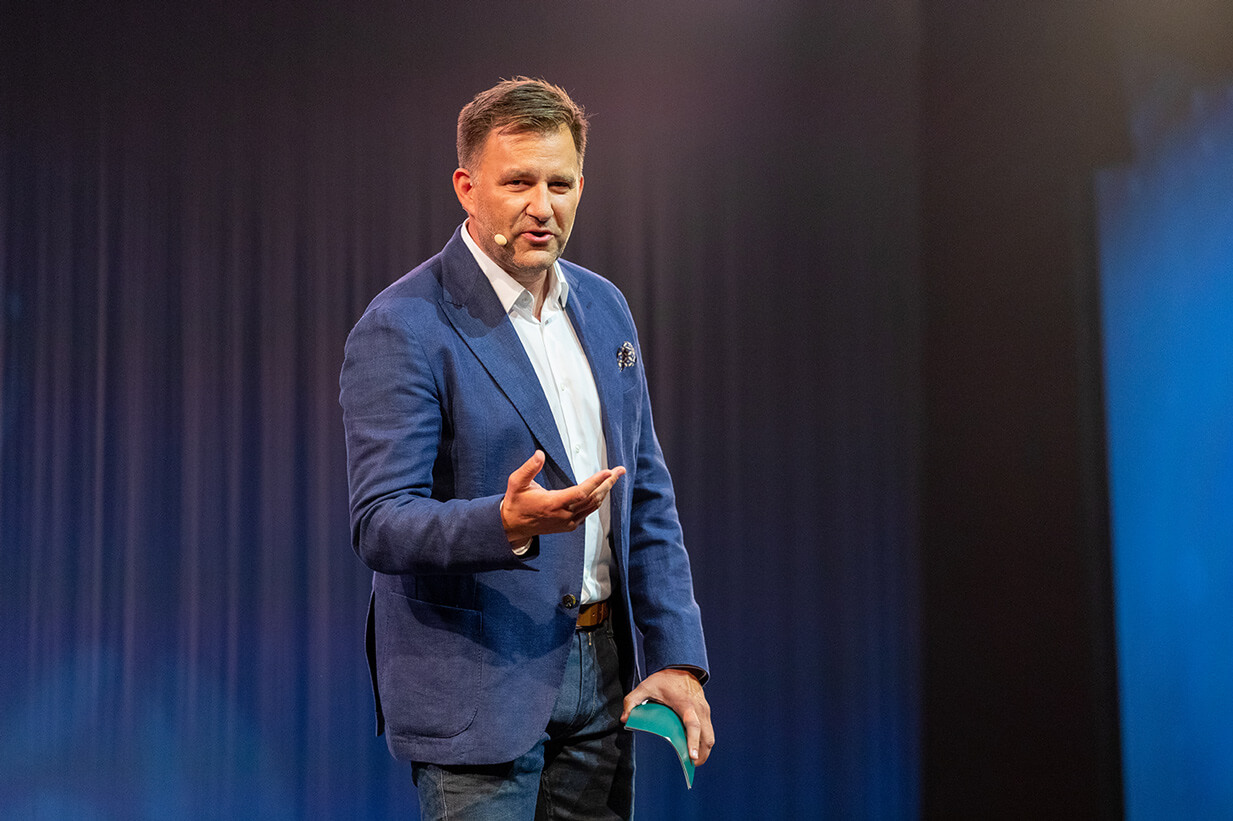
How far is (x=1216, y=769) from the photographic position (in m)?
2.48

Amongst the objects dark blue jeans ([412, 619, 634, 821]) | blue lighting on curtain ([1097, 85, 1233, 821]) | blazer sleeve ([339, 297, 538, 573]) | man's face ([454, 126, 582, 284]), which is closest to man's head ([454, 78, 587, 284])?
man's face ([454, 126, 582, 284])

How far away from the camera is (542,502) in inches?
47.8

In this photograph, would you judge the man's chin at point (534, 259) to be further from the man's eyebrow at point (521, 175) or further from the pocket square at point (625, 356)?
the pocket square at point (625, 356)

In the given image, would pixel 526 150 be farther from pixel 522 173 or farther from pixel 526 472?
pixel 526 472

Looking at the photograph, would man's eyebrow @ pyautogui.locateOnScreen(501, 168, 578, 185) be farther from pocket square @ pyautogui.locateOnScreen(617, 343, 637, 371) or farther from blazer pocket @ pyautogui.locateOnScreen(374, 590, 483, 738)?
blazer pocket @ pyautogui.locateOnScreen(374, 590, 483, 738)

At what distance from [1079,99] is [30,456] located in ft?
10.7

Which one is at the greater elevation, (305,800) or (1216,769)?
(1216,769)

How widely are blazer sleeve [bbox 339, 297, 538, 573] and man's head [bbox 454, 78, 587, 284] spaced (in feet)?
0.59

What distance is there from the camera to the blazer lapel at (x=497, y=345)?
57.6 inches

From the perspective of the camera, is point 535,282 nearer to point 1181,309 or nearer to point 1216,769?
point 1181,309

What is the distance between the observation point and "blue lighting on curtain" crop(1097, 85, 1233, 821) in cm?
250

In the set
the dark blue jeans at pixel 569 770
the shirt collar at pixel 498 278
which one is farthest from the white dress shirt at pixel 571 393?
the dark blue jeans at pixel 569 770

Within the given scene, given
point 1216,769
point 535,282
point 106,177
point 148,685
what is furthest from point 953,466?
point 106,177

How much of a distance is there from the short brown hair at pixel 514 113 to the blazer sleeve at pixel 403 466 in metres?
0.30
